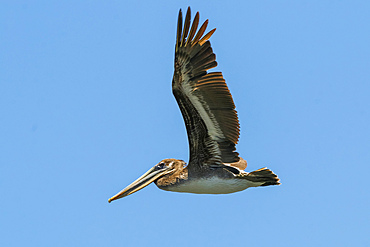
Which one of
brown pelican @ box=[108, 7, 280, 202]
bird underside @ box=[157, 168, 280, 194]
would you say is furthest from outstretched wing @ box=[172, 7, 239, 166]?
bird underside @ box=[157, 168, 280, 194]

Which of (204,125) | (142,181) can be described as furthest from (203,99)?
(142,181)

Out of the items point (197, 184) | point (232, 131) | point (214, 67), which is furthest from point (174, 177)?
point (214, 67)

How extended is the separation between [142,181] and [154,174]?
11.2 inches

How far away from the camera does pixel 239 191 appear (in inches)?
581

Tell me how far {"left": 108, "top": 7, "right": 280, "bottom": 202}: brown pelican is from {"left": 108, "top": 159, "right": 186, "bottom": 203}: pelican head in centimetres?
4

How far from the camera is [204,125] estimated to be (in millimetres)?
14305

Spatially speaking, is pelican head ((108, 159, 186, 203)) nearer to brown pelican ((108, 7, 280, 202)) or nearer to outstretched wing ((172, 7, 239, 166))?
brown pelican ((108, 7, 280, 202))

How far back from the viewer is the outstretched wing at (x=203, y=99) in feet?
45.1

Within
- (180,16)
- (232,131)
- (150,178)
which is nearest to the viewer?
(180,16)

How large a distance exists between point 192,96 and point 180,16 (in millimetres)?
1411

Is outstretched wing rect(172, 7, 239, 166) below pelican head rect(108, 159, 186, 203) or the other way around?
the other way around

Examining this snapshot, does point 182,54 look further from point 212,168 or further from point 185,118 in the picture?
point 212,168

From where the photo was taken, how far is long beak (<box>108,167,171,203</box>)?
1529cm

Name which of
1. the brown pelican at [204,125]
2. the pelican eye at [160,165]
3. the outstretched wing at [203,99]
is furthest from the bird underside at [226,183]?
the pelican eye at [160,165]
